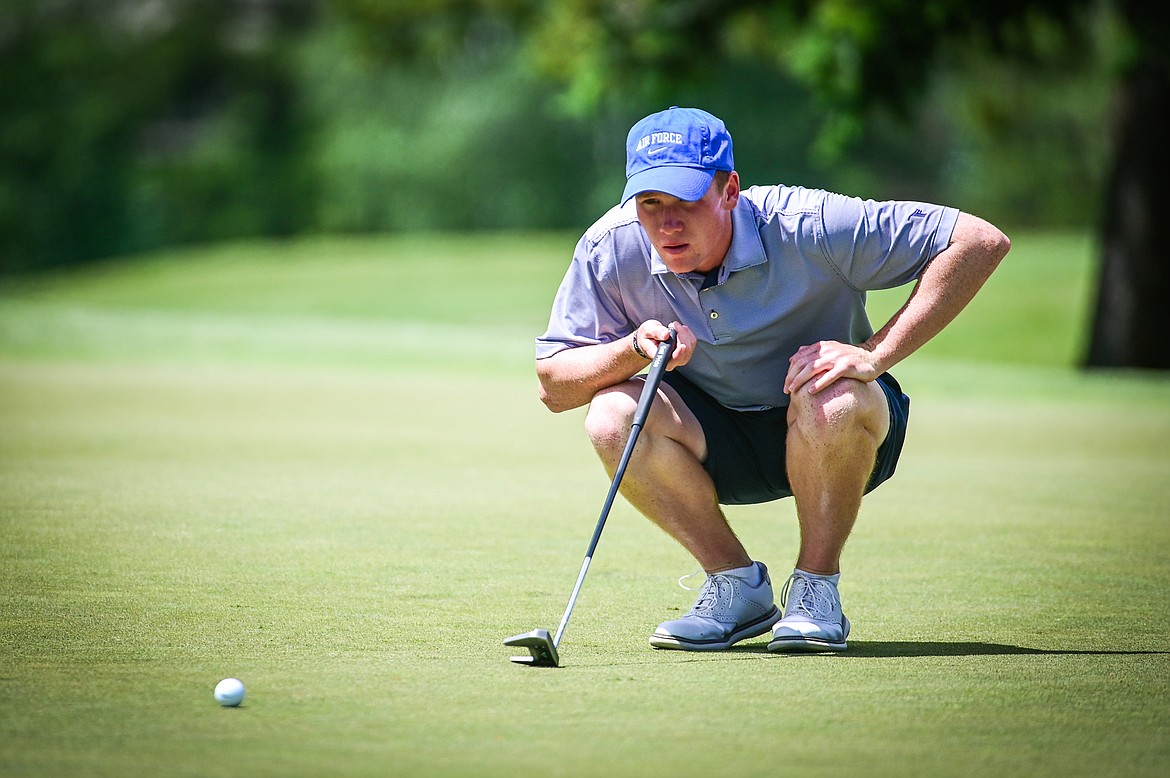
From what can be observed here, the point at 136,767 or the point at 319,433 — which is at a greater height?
the point at 136,767

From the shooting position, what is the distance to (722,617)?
4.45 m

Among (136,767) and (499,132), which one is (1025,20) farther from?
(499,132)

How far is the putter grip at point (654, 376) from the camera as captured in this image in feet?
14.1

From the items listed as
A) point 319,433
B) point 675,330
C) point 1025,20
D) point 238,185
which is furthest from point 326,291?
point 238,185

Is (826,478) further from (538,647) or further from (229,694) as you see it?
(229,694)

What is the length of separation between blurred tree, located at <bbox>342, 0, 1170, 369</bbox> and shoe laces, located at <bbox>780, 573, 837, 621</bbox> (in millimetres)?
10824

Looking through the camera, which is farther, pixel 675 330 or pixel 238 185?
pixel 238 185

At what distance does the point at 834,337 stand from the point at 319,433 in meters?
6.11

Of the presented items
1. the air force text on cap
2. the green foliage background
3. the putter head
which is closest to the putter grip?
the air force text on cap

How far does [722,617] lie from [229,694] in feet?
4.92

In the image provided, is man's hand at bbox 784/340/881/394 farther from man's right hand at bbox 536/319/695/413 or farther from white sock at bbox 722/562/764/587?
white sock at bbox 722/562/764/587

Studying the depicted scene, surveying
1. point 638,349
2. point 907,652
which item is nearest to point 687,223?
point 638,349

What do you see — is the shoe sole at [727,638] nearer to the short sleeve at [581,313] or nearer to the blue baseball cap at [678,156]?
the short sleeve at [581,313]

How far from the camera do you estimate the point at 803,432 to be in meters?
4.39
